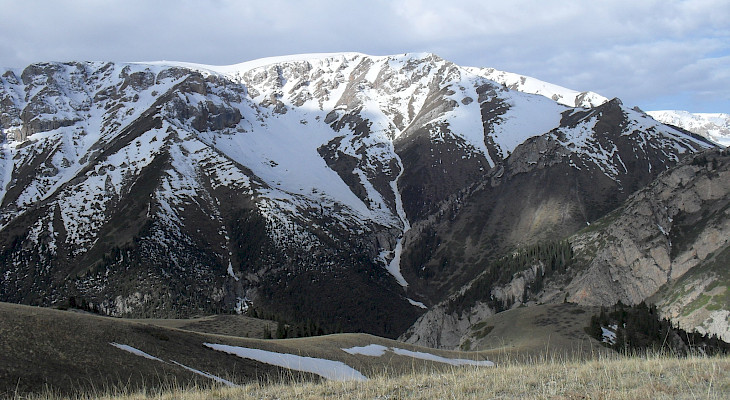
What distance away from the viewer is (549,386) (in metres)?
13.1

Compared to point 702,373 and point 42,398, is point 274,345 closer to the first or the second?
point 42,398

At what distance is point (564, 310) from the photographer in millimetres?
→ 82000

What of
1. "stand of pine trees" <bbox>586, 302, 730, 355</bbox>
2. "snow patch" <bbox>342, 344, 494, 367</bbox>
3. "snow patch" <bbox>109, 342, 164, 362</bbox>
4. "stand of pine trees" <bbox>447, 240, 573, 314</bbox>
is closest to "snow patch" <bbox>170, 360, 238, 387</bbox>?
"snow patch" <bbox>109, 342, 164, 362</bbox>

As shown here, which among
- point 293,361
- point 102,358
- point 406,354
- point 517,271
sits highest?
point 517,271

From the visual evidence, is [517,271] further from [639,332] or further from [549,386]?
[549,386]

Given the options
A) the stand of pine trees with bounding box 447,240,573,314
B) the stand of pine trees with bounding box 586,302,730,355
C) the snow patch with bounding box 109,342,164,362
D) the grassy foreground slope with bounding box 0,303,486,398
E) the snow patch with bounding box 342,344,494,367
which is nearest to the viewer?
the grassy foreground slope with bounding box 0,303,486,398

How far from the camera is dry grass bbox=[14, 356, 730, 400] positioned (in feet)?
39.0

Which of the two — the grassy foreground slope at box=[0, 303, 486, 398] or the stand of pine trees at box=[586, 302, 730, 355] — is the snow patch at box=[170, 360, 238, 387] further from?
the stand of pine trees at box=[586, 302, 730, 355]

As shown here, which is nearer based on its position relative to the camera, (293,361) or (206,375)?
(206,375)

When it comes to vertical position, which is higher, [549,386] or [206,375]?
[549,386]

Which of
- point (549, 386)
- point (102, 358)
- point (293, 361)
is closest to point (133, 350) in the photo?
point (102, 358)

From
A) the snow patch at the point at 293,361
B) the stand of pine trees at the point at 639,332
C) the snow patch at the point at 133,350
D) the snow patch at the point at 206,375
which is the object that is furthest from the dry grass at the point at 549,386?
the stand of pine trees at the point at 639,332

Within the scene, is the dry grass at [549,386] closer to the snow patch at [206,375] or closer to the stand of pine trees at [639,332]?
the snow patch at [206,375]

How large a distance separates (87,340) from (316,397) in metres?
14.8
